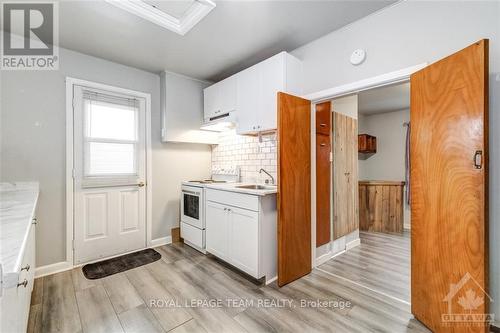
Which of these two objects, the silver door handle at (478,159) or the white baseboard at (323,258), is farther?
the white baseboard at (323,258)

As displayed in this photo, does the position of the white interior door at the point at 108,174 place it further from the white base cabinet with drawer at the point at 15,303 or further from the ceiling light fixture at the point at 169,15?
the white base cabinet with drawer at the point at 15,303

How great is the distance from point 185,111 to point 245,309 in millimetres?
2813

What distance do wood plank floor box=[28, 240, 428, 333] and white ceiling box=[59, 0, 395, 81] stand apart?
8.60 ft

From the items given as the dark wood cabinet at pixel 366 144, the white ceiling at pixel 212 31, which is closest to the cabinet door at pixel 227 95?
the white ceiling at pixel 212 31

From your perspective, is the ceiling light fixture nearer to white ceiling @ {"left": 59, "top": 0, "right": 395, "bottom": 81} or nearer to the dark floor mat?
white ceiling @ {"left": 59, "top": 0, "right": 395, "bottom": 81}

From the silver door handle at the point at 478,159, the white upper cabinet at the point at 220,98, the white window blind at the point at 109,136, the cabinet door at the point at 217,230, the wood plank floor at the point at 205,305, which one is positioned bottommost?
the wood plank floor at the point at 205,305

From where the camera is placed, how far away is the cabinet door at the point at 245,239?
2250 millimetres

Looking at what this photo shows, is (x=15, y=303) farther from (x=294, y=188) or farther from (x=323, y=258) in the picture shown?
(x=323, y=258)

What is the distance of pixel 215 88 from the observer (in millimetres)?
3424

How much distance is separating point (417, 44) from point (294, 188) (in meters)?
1.61

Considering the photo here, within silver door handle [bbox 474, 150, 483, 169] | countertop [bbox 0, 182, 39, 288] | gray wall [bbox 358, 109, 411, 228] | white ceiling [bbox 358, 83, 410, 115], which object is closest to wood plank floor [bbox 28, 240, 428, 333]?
countertop [bbox 0, 182, 39, 288]

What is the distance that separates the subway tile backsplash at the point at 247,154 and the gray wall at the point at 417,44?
3.11 ft

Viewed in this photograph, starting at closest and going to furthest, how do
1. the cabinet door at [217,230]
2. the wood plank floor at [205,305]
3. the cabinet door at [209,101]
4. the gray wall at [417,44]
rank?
1. the gray wall at [417,44]
2. the wood plank floor at [205,305]
3. the cabinet door at [217,230]
4. the cabinet door at [209,101]

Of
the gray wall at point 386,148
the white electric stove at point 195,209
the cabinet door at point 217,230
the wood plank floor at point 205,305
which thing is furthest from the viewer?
the gray wall at point 386,148
